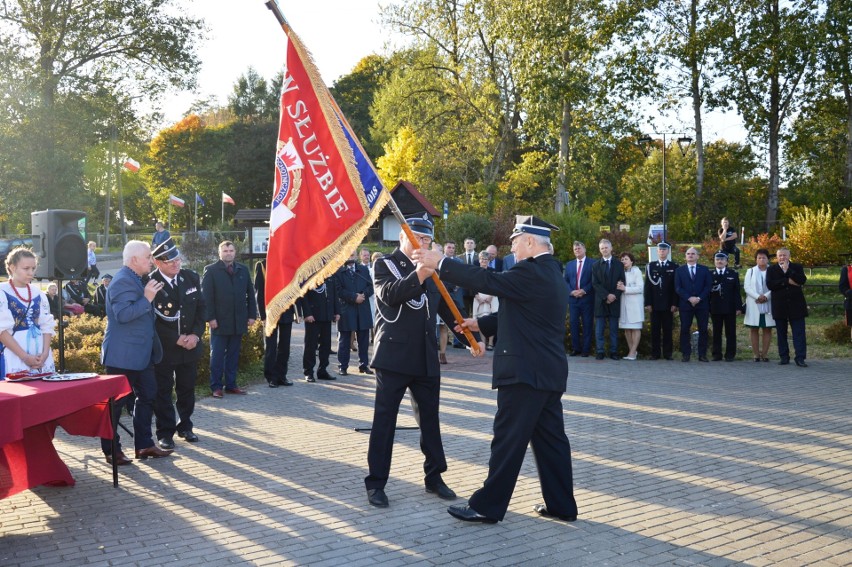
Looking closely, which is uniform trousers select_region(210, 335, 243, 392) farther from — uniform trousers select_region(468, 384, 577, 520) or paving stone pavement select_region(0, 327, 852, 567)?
uniform trousers select_region(468, 384, 577, 520)

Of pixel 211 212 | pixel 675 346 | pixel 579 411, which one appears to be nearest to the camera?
pixel 579 411

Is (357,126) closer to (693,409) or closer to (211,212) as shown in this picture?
(211,212)

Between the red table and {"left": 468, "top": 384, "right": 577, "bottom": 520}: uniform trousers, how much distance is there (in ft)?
10.5

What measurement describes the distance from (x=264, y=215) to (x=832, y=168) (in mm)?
32942

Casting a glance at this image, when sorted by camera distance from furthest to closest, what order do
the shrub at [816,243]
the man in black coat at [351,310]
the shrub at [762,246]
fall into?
the shrub at [762,246] → the shrub at [816,243] → the man in black coat at [351,310]

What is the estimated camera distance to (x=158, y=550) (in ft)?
18.2

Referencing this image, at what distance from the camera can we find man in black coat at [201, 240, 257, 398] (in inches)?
450

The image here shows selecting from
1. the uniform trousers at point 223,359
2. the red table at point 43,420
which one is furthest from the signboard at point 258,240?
the red table at point 43,420

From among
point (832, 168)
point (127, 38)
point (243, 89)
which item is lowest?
point (832, 168)

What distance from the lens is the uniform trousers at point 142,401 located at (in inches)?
310

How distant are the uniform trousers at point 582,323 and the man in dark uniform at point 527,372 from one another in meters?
10.0

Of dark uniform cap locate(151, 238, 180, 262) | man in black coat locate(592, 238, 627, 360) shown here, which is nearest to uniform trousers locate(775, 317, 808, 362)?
man in black coat locate(592, 238, 627, 360)

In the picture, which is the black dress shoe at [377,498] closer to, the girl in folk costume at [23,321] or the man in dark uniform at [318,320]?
the girl in folk costume at [23,321]

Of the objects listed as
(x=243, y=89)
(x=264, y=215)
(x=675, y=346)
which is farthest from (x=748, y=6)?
(x=243, y=89)
